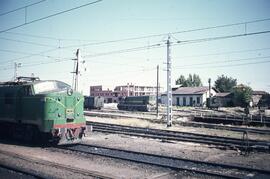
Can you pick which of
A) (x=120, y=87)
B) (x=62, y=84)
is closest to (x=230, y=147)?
(x=62, y=84)

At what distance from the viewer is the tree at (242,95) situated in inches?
2347

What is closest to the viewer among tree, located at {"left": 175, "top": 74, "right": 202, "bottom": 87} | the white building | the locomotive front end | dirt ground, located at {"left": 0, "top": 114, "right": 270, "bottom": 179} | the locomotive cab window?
dirt ground, located at {"left": 0, "top": 114, "right": 270, "bottom": 179}

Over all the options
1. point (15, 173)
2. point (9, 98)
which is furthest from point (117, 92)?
point (15, 173)

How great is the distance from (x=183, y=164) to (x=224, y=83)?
324 feet

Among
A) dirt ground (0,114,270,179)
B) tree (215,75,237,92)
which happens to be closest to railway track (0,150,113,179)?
dirt ground (0,114,270,179)

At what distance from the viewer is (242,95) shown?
61219 millimetres

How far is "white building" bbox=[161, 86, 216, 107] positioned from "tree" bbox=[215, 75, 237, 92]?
969 inches

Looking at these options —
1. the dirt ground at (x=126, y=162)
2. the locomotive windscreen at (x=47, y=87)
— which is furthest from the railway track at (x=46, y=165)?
the locomotive windscreen at (x=47, y=87)

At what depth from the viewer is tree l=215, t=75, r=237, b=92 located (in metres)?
103

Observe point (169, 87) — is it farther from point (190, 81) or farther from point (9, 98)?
point (190, 81)

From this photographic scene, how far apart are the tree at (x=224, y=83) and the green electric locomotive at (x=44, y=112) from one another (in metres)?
95.5

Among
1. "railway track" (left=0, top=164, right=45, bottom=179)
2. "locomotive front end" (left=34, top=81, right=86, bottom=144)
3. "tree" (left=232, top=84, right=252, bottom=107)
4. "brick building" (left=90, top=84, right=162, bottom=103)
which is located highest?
"brick building" (left=90, top=84, right=162, bottom=103)

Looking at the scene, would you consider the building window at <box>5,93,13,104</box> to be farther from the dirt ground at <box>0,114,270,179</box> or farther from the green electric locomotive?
the dirt ground at <box>0,114,270,179</box>

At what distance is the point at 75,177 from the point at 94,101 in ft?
140
